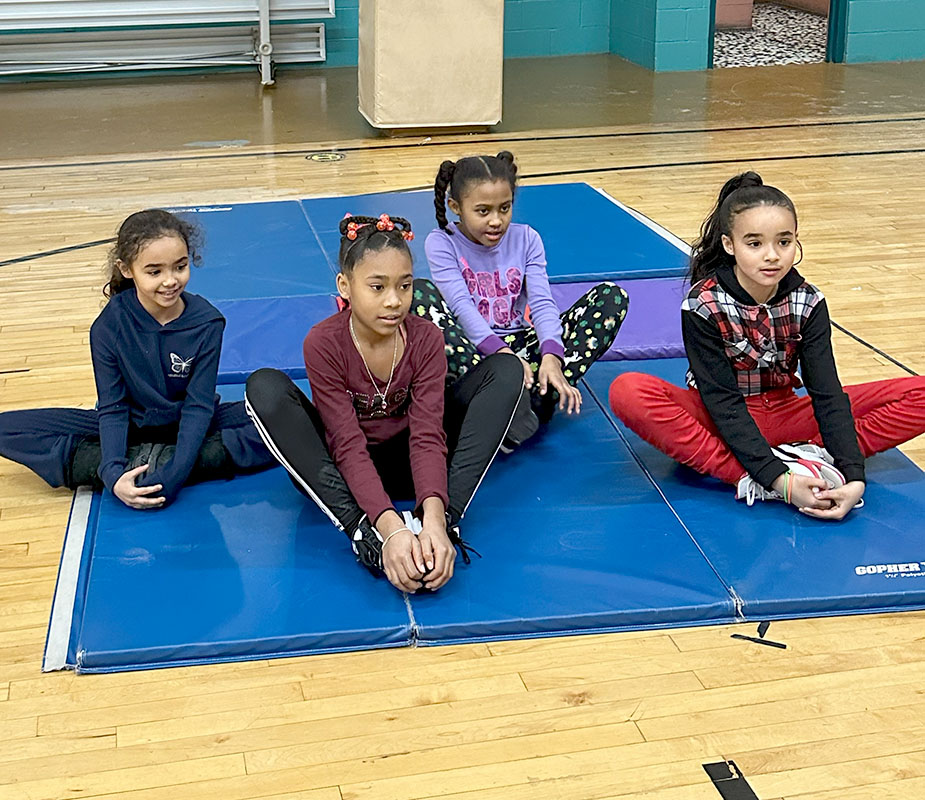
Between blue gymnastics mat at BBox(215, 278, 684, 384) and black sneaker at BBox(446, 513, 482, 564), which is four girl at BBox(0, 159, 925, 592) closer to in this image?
black sneaker at BBox(446, 513, 482, 564)

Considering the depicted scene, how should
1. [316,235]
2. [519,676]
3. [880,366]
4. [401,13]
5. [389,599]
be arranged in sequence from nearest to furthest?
[519,676] → [389,599] → [880,366] → [316,235] → [401,13]

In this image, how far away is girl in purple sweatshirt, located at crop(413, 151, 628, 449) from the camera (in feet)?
8.46

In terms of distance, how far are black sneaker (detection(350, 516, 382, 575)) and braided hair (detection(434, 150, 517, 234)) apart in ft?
2.70

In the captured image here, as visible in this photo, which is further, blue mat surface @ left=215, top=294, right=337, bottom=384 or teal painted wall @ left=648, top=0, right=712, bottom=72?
teal painted wall @ left=648, top=0, right=712, bottom=72

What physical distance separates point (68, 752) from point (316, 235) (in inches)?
105

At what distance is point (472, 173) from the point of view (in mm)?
2553

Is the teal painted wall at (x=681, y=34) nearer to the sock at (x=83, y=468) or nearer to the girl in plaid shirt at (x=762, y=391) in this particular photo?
Answer: the girl in plaid shirt at (x=762, y=391)

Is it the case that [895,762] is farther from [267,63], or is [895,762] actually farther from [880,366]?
[267,63]

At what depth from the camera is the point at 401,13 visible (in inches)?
227

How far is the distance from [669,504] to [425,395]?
538 mm

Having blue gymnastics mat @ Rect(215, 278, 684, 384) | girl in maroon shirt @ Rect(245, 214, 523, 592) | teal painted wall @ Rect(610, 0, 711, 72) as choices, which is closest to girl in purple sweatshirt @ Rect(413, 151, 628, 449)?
girl in maroon shirt @ Rect(245, 214, 523, 592)

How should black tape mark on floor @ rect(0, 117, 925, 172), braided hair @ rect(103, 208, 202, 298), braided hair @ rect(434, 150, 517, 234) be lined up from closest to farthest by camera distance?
braided hair @ rect(103, 208, 202, 298) < braided hair @ rect(434, 150, 517, 234) < black tape mark on floor @ rect(0, 117, 925, 172)

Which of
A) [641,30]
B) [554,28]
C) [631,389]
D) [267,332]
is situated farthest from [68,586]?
[554,28]

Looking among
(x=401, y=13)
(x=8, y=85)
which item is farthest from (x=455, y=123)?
(x=8, y=85)
